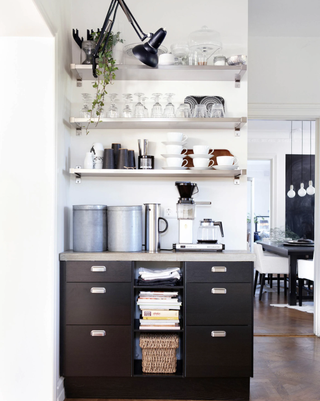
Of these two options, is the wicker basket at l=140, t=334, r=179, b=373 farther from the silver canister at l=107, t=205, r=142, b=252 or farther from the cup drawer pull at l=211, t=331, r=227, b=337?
the silver canister at l=107, t=205, r=142, b=252

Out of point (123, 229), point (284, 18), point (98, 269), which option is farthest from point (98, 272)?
point (284, 18)

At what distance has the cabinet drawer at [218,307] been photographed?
2678 millimetres

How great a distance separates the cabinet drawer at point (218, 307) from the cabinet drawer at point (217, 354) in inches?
2.5

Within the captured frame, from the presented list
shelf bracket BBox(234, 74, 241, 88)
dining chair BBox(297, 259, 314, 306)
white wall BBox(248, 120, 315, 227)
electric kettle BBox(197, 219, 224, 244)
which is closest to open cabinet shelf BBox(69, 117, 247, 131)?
shelf bracket BBox(234, 74, 241, 88)

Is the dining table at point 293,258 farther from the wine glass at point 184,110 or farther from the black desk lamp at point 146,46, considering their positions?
the black desk lamp at point 146,46

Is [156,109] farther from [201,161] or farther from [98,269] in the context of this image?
[98,269]

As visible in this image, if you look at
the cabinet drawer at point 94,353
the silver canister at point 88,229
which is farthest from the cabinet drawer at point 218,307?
the silver canister at point 88,229

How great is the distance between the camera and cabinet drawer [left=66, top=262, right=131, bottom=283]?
2.70 m

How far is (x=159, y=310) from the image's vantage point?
8.95 ft

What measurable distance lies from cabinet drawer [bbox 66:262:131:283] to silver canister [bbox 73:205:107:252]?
0.16 m

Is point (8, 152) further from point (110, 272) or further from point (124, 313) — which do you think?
point (124, 313)

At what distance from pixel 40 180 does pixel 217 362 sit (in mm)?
1644

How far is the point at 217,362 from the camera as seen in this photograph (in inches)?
105

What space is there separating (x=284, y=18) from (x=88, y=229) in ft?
8.66
